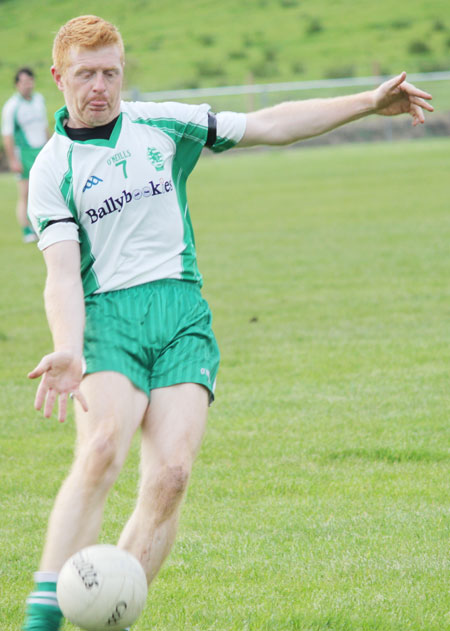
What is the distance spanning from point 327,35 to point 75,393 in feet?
184

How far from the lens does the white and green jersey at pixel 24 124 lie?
17656 millimetres

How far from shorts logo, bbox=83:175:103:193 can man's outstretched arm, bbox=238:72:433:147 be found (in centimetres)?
75

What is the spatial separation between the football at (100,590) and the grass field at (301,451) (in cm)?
63

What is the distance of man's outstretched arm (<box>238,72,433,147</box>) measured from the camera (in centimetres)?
479

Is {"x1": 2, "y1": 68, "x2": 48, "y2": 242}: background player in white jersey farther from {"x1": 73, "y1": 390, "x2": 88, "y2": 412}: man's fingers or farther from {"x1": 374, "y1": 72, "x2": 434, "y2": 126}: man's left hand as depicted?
{"x1": 73, "y1": 390, "x2": 88, "y2": 412}: man's fingers

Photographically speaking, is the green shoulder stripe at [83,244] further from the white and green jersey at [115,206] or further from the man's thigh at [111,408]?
the man's thigh at [111,408]

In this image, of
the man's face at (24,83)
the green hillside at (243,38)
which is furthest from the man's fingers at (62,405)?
the green hillside at (243,38)

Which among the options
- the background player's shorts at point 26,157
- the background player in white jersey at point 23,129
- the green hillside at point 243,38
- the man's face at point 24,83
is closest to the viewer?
the background player in white jersey at point 23,129

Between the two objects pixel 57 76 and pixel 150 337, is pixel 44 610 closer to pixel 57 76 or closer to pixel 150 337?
pixel 150 337

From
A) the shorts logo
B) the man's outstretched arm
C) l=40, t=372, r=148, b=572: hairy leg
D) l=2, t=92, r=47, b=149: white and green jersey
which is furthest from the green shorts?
l=2, t=92, r=47, b=149: white and green jersey

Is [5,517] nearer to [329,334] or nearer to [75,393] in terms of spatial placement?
[75,393]

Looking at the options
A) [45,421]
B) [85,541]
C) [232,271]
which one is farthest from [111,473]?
[232,271]

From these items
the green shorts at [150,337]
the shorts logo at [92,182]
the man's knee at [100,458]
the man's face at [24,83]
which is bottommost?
the man's knee at [100,458]

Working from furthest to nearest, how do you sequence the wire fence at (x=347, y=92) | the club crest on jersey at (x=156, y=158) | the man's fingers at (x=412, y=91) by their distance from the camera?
the wire fence at (x=347, y=92) → the man's fingers at (x=412, y=91) → the club crest on jersey at (x=156, y=158)
